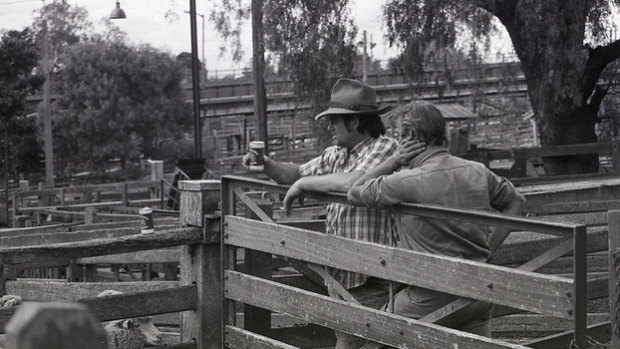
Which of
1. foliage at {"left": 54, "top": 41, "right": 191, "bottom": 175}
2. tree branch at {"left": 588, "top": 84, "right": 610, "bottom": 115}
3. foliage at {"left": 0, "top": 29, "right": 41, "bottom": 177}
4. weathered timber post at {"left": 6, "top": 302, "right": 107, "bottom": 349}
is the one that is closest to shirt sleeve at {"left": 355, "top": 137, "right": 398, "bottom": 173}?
weathered timber post at {"left": 6, "top": 302, "right": 107, "bottom": 349}

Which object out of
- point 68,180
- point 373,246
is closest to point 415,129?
point 373,246

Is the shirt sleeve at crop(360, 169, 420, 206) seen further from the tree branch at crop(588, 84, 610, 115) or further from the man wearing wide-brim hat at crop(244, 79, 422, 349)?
the tree branch at crop(588, 84, 610, 115)

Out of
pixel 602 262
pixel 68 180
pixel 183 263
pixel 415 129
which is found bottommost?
pixel 68 180

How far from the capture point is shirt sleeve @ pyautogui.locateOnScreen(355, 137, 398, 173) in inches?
195

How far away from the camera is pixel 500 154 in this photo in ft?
60.6

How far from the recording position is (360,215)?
5.03 m

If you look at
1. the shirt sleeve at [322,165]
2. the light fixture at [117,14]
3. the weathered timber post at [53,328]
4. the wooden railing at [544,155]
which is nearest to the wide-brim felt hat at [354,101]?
the shirt sleeve at [322,165]

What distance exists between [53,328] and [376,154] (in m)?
3.60

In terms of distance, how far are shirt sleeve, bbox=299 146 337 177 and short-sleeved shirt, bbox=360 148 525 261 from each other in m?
0.87

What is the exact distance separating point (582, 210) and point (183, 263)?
332 cm

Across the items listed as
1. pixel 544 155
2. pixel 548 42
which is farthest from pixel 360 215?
pixel 548 42

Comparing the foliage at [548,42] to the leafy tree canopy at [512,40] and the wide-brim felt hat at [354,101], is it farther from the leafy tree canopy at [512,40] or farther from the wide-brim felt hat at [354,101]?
the wide-brim felt hat at [354,101]

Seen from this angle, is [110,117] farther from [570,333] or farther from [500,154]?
[570,333]

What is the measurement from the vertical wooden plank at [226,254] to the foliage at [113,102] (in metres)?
44.5
